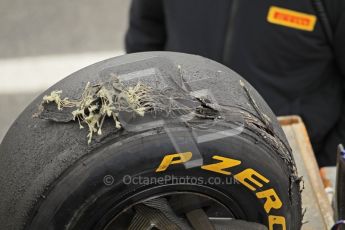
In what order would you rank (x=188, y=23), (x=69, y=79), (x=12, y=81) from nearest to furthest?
(x=69, y=79)
(x=188, y=23)
(x=12, y=81)

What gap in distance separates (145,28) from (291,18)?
1.75 ft

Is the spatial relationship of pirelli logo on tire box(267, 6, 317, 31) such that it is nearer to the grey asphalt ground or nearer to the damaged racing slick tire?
the damaged racing slick tire

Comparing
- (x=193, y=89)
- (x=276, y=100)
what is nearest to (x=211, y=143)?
(x=193, y=89)

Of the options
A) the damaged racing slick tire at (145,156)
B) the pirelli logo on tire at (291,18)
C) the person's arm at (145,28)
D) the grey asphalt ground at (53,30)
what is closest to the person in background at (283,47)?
the pirelli logo on tire at (291,18)

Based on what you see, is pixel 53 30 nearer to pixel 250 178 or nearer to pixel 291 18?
pixel 291 18

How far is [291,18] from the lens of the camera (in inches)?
54.9

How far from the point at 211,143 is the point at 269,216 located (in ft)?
0.53

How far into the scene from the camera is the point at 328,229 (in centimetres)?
100

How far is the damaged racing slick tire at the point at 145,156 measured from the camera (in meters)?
0.74

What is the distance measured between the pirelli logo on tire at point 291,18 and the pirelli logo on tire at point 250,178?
674 millimetres

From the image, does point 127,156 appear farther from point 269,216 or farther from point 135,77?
A: point 269,216

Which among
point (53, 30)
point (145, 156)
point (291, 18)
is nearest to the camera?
point (145, 156)

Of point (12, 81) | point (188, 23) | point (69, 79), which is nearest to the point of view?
point (69, 79)

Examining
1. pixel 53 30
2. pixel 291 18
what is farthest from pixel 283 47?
pixel 53 30
